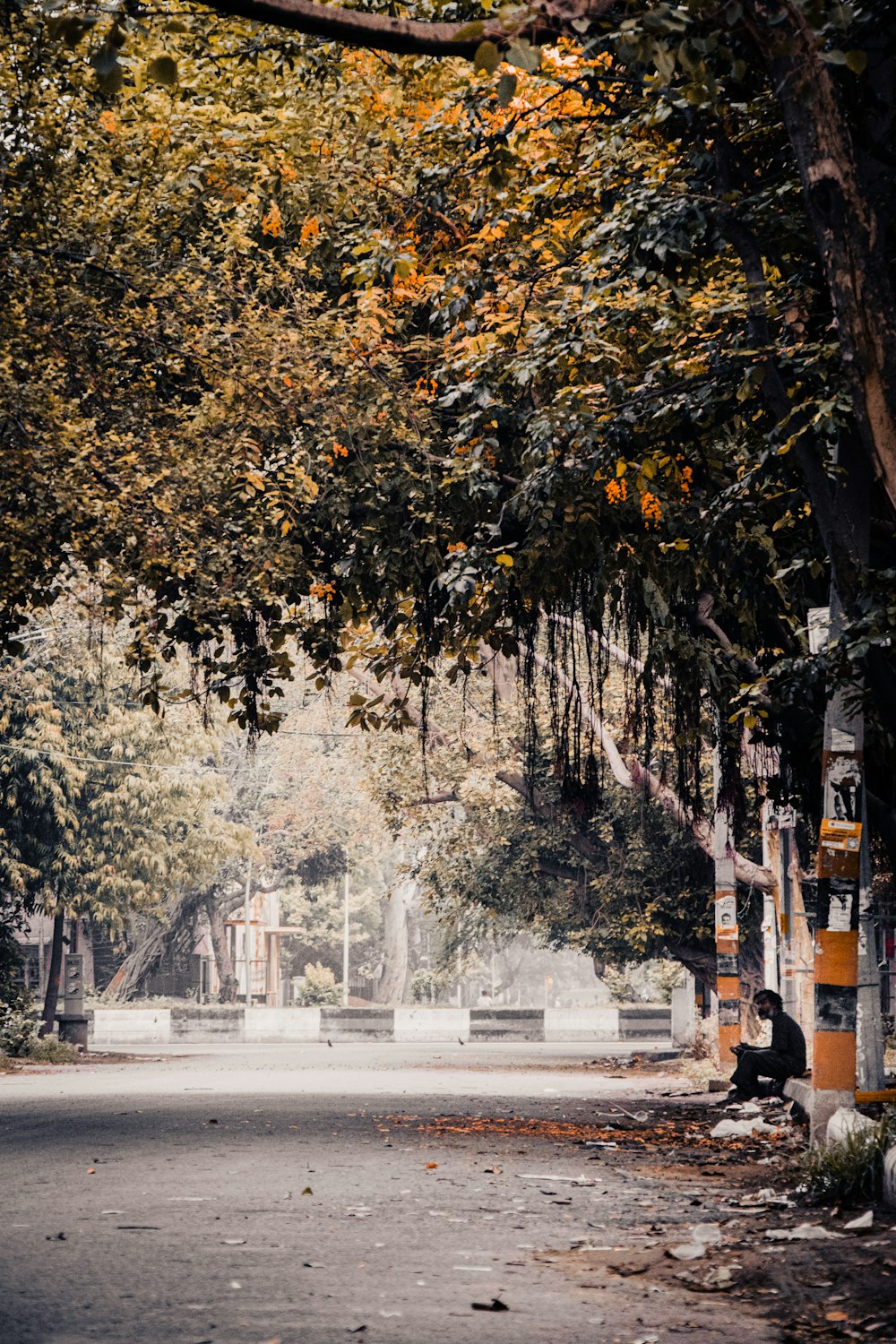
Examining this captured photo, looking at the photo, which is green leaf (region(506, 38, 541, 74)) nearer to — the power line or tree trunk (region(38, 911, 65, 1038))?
the power line

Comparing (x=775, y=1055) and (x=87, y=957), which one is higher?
(x=775, y=1055)

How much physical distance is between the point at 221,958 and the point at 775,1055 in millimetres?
54952

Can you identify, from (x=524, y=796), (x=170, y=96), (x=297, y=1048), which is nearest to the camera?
(x=170, y=96)

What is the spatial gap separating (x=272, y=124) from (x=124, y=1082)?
1476 cm

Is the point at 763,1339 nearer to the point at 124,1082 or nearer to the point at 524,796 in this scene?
the point at 124,1082

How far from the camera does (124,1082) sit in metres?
23.1

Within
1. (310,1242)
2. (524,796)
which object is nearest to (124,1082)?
(524,796)

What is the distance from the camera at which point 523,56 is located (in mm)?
5582

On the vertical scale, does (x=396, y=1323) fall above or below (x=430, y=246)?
below

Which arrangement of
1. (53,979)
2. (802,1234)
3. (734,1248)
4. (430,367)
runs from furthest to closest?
(53,979) < (430,367) < (802,1234) < (734,1248)

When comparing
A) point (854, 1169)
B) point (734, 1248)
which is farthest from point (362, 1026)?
point (734, 1248)

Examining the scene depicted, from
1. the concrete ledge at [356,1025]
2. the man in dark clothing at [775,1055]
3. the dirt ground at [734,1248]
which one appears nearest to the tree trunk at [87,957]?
the concrete ledge at [356,1025]

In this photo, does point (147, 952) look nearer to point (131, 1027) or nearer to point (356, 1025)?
point (131, 1027)

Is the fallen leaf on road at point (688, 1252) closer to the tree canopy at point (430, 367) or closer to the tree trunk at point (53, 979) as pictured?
the tree canopy at point (430, 367)
